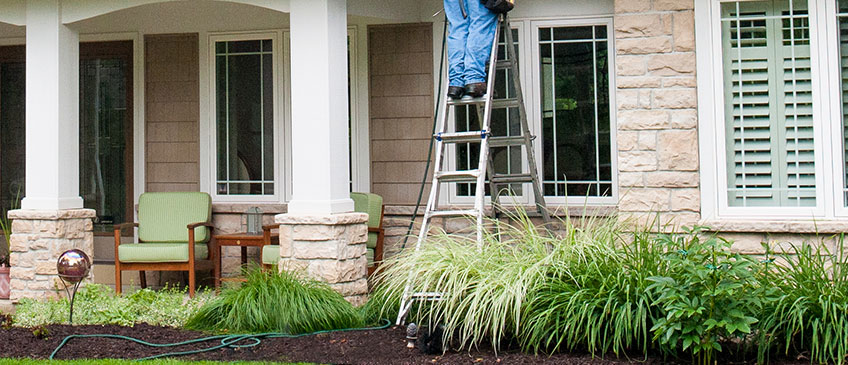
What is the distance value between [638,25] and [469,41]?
1.06m

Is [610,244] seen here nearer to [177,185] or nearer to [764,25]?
[764,25]

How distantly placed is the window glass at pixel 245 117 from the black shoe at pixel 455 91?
2332 mm

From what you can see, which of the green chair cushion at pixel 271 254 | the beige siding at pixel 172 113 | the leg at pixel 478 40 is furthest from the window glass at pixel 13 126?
the leg at pixel 478 40

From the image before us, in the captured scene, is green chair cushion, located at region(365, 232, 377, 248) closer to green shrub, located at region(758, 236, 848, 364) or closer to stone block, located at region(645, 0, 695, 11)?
stone block, located at region(645, 0, 695, 11)

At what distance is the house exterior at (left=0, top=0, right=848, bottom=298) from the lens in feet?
18.1

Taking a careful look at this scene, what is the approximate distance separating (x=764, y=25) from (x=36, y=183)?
5.17m

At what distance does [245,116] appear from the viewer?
7711mm

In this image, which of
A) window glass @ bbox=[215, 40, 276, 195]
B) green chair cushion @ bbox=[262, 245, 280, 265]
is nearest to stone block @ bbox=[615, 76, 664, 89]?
green chair cushion @ bbox=[262, 245, 280, 265]

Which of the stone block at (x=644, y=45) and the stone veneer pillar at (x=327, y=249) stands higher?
the stone block at (x=644, y=45)

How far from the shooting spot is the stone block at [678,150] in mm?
5574

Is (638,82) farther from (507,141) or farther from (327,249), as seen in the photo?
(327,249)

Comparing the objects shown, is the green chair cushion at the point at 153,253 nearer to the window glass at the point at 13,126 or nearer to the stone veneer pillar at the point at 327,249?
the stone veneer pillar at the point at 327,249

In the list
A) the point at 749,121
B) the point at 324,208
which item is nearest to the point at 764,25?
the point at 749,121

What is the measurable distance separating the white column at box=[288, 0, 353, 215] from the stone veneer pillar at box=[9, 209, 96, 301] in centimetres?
187
